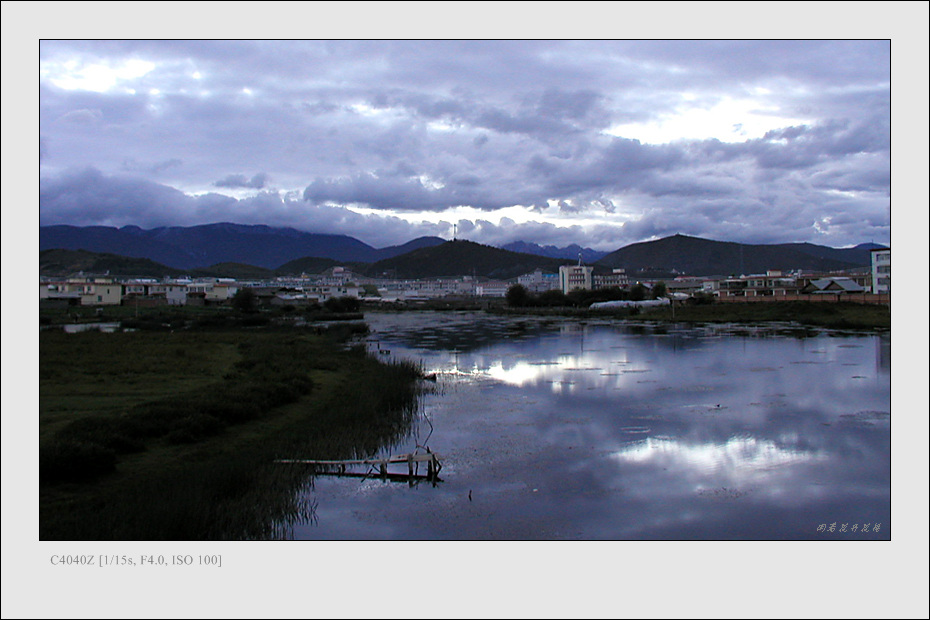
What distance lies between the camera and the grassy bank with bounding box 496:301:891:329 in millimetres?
25391

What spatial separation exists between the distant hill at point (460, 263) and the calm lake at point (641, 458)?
9912cm

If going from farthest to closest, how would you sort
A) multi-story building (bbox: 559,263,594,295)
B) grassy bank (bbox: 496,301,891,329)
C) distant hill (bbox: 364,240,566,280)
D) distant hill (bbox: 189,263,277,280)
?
distant hill (bbox: 364,240,566,280)
distant hill (bbox: 189,263,277,280)
multi-story building (bbox: 559,263,594,295)
grassy bank (bbox: 496,301,891,329)

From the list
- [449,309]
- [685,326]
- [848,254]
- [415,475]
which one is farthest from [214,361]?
[848,254]

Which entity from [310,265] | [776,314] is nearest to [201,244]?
[310,265]

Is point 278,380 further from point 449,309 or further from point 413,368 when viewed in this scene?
point 449,309

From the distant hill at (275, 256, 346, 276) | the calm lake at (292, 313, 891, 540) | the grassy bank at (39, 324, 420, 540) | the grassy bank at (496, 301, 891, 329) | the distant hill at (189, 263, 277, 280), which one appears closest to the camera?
the grassy bank at (39, 324, 420, 540)

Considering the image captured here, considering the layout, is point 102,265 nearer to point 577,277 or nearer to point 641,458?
point 577,277

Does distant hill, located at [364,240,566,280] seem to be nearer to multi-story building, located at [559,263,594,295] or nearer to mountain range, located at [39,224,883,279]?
mountain range, located at [39,224,883,279]

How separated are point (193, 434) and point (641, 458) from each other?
494 centimetres

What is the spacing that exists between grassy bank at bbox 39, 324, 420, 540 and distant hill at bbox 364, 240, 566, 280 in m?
Answer: 101

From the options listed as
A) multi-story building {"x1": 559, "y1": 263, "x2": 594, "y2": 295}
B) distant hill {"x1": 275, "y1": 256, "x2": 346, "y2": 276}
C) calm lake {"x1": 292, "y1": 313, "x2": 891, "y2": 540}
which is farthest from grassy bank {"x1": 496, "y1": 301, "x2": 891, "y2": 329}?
distant hill {"x1": 275, "y1": 256, "x2": 346, "y2": 276}

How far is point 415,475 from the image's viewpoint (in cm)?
599

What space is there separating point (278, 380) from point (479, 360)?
6953 mm

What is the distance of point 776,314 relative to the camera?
1222 inches
